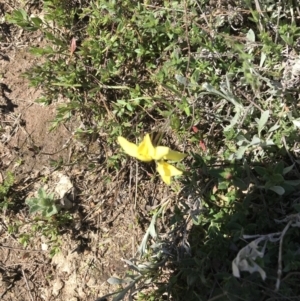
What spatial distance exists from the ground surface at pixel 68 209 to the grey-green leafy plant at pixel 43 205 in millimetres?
188

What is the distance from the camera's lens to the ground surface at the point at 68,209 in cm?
379

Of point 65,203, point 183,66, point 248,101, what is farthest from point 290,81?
point 65,203

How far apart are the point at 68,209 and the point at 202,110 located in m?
1.29

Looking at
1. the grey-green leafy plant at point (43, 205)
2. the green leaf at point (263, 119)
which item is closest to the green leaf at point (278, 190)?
the green leaf at point (263, 119)

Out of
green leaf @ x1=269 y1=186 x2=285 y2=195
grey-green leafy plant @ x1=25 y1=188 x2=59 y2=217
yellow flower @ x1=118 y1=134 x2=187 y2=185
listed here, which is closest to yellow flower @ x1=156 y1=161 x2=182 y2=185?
yellow flower @ x1=118 y1=134 x2=187 y2=185

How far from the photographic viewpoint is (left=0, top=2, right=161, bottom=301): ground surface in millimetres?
3787

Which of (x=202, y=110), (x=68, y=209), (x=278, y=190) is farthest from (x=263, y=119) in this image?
(x=68, y=209)

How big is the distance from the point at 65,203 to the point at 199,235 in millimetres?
1082

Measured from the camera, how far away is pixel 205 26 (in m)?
3.61

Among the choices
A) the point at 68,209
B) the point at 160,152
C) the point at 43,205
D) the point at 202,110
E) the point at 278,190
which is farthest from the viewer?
the point at 68,209

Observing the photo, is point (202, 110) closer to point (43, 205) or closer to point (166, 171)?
point (166, 171)

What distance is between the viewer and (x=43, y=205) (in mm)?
3748

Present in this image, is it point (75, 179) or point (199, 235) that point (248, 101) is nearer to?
point (199, 235)

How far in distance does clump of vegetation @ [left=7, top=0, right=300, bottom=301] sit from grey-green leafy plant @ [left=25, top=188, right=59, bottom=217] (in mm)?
579
